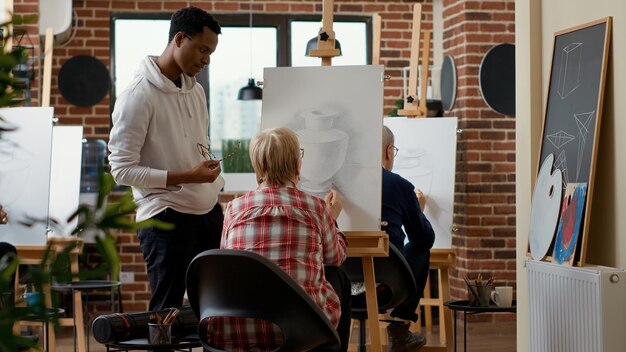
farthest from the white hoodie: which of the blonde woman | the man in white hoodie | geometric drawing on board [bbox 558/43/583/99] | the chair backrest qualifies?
geometric drawing on board [bbox 558/43/583/99]

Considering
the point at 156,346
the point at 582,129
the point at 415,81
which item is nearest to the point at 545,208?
the point at 582,129

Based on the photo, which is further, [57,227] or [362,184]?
[362,184]

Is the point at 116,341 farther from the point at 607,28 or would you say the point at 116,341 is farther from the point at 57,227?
the point at 57,227

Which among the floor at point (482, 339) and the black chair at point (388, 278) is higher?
the black chair at point (388, 278)

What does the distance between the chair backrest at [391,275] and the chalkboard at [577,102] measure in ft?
2.36

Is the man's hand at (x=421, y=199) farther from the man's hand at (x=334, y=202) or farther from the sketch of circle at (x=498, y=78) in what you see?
the man's hand at (x=334, y=202)

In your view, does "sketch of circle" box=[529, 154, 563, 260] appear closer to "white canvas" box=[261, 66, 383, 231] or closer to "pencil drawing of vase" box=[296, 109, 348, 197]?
"white canvas" box=[261, 66, 383, 231]

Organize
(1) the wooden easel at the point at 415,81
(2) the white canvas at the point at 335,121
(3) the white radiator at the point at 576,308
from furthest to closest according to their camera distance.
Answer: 1. (1) the wooden easel at the point at 415,81
2. (2) the white canvas at the point at 335,121
3. (3) the white radiator at the point at 576,308

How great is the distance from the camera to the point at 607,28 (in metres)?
3.44

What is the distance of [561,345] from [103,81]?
4.94 m

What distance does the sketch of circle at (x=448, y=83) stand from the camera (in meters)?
7.00

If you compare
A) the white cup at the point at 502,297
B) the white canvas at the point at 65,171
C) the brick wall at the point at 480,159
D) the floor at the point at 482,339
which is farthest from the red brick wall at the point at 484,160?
the white canvas at the point at 65,171

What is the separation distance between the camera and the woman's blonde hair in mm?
2982

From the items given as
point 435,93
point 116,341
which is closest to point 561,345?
point 116,341
